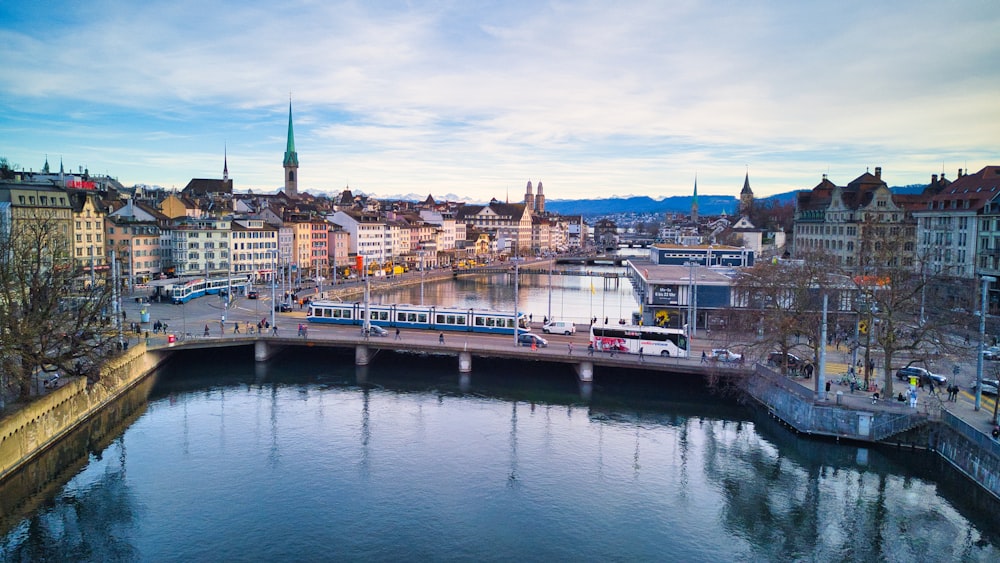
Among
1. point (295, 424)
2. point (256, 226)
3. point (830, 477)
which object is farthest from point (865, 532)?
point (256, 226)

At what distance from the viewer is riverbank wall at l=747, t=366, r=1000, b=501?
2869cm

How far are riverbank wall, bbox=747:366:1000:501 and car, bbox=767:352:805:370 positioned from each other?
2768mm

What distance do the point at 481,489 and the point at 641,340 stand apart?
20.1 m

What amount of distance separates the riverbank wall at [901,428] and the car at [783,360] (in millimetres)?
2768

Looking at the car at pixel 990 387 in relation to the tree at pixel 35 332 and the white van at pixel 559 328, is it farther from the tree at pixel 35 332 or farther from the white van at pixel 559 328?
the tree at pixel 35 332

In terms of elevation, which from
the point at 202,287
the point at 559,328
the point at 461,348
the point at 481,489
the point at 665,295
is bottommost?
the point at 481,489

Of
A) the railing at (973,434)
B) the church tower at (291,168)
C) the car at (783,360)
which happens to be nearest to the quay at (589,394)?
the railing at (973,434)

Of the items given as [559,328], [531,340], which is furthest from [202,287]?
[531,340]

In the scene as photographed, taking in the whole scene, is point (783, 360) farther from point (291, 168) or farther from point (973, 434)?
point (291, 168)

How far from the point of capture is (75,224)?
244 ft

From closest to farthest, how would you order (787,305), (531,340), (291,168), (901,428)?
1. (901,428)
2. (787,305)
3. (531,340)
4. (291,168)

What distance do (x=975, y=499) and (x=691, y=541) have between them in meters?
11.7

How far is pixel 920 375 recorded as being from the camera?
126 feet

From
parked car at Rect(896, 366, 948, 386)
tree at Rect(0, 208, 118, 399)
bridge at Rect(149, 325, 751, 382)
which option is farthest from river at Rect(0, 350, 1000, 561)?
parked car at Rect(896, 366, 948, 386)
